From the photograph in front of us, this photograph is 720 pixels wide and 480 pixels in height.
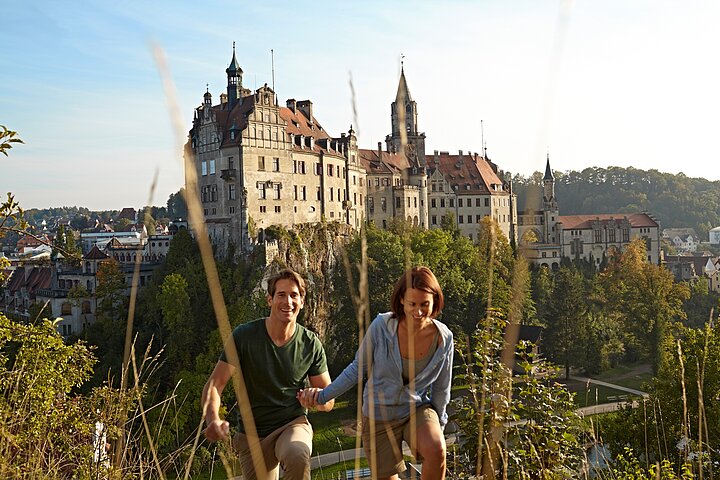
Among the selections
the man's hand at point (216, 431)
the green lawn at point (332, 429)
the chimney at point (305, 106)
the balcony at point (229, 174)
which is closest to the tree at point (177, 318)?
the balcony at point (229, 174)

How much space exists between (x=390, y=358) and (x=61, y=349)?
29.4 feet

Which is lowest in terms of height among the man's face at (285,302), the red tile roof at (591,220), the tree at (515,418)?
the tree at (515,418)

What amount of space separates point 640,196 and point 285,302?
416 ft

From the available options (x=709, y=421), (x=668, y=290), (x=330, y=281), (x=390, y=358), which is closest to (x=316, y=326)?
(x=330, y=281)

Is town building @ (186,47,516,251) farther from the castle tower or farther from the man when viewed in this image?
the man

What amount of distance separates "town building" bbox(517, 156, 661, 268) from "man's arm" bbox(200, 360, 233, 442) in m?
63.4

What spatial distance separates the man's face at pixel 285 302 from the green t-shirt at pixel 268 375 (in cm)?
16

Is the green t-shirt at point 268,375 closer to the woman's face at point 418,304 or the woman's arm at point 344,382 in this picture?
the woman's arm at point 344,382

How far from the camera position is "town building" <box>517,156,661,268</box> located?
67.8m

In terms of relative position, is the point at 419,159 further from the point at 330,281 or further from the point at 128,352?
the point at 128,352

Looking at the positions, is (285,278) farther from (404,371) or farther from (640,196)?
(640,196)

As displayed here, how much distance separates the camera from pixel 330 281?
4281 centimetres

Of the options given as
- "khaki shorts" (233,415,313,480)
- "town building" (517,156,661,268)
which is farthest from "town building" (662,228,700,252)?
"khaki shorts" (233,415,313,480)

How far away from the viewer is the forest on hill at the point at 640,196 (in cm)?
12012
